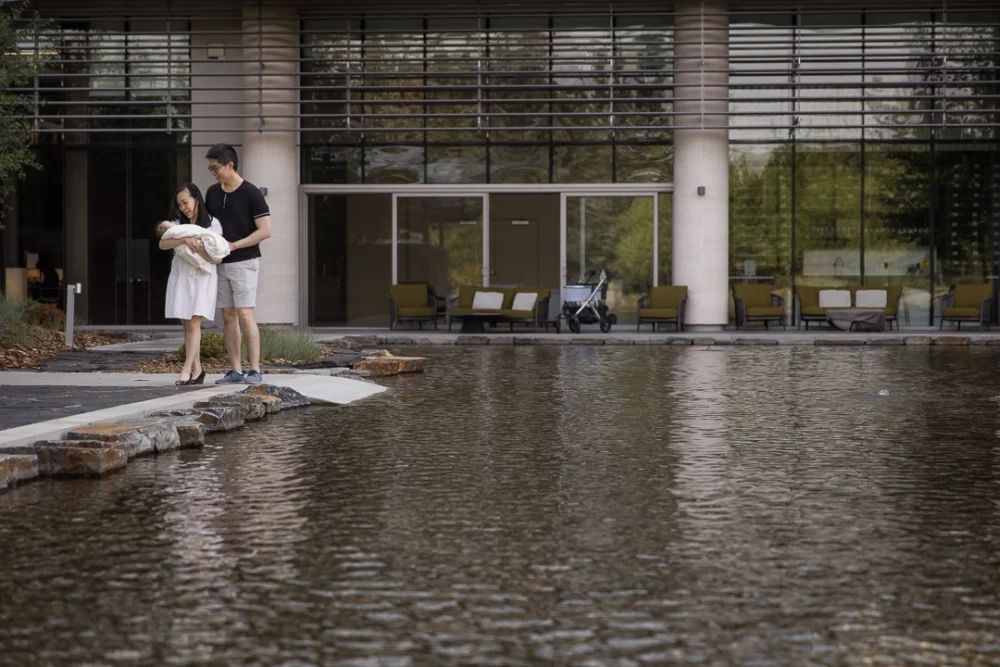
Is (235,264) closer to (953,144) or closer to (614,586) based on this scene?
(614,586)

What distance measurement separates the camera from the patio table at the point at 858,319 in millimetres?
26531

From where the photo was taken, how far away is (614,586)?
533 centimetres

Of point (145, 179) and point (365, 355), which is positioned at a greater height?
point (145, 179)

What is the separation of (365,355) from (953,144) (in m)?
15.2

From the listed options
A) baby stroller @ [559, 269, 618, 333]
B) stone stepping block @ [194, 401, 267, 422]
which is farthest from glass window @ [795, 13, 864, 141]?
stone stepping block @ [194, 401, 267, 422]

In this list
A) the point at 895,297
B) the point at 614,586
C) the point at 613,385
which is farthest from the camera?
the point at 895,297

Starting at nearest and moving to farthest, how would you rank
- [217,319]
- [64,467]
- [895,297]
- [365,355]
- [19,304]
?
[64,467] < [365,355] < [19,304] < [895,297] < [217,319]

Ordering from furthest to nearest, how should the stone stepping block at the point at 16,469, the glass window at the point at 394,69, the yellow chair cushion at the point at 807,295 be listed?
the glass window at the point at 394,69 → the yellow chair cushion at the point at 807,295 → the stone stepping block at the point at 16,469

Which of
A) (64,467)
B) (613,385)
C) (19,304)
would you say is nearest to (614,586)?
(64,467)

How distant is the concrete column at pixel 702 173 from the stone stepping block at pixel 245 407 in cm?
1717

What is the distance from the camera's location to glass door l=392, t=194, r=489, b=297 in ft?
94.6

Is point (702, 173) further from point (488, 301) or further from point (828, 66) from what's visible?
point (488, 301)

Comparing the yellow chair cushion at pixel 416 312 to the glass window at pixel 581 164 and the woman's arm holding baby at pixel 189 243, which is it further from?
the woman's arm holding baby at pixel 189 243

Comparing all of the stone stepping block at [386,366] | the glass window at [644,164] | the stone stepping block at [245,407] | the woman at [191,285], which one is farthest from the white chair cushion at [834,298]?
the stone stepping block at [245,407]
